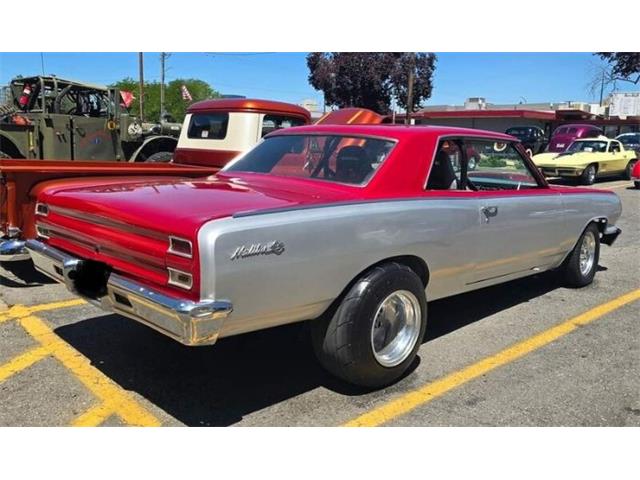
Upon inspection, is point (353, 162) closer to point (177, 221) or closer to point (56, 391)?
point (177, 221)

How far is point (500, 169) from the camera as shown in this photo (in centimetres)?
518

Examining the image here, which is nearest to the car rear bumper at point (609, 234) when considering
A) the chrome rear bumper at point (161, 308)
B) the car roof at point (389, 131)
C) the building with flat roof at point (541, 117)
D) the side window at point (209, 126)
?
the car roof at point (389, 131)

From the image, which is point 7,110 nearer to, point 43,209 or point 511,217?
point 43,209

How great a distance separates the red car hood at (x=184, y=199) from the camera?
284 centimetres

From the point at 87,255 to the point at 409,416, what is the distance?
78.9 inches

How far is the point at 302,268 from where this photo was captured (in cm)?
293

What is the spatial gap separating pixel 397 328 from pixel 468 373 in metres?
0.58

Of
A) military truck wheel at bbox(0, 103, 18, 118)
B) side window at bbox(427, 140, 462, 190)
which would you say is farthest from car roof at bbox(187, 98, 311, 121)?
side window at bbox(427, 140, 462, 190)

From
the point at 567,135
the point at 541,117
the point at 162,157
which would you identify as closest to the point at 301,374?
the point at 162,157

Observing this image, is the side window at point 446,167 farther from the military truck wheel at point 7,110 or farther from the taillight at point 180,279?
the military truck wheel at point 7,110

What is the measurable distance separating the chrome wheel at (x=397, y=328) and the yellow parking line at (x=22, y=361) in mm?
2165

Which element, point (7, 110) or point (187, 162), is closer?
point (187, 162)

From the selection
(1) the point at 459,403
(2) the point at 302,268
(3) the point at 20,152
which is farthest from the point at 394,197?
(3) the point at 20,152

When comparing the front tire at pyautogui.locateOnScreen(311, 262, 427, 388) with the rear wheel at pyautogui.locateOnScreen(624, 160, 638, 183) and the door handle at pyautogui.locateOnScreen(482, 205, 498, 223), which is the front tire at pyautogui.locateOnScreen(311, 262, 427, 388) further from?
the rear wheel at pyautogui.locateOnScreen(624, 160, 638, 183)
